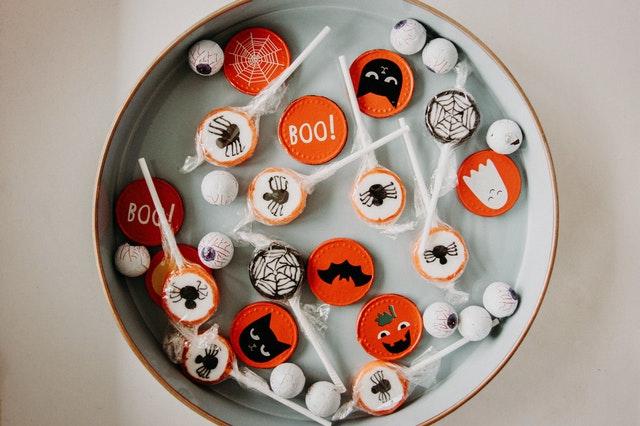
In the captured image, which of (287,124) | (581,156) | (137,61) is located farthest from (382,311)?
(137,61)

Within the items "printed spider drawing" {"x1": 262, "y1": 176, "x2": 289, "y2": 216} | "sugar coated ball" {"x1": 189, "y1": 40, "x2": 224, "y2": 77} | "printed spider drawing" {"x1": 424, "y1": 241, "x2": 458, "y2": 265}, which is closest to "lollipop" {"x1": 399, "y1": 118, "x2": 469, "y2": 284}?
"printed spider drawing" {"x1": 424, "y1": 241, "x2": 458, "y2": 265}

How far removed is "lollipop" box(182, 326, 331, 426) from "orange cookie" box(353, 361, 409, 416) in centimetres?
8

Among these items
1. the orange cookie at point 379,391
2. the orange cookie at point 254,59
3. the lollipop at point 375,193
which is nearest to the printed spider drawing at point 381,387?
the orange cookie at point 379,391

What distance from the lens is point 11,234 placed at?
990mm

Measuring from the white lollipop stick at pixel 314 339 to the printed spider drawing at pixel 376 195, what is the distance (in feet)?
0.61

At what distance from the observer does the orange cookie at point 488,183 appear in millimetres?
974

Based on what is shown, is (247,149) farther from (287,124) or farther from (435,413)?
(435,413)

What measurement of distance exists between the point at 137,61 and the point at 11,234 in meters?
0.35

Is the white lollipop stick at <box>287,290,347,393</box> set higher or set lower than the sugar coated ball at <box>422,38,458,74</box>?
lower

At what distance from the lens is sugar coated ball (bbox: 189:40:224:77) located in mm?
911

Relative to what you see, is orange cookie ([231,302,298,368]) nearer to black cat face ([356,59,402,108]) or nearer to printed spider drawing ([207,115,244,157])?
printed spider drawing ([207,115,244,157])

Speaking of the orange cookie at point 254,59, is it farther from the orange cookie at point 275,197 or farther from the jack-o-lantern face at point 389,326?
the jack-o-lantern face at point 389,326

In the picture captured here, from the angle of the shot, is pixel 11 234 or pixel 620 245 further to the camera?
pixel 620 245

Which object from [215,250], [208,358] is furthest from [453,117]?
[208,358]
